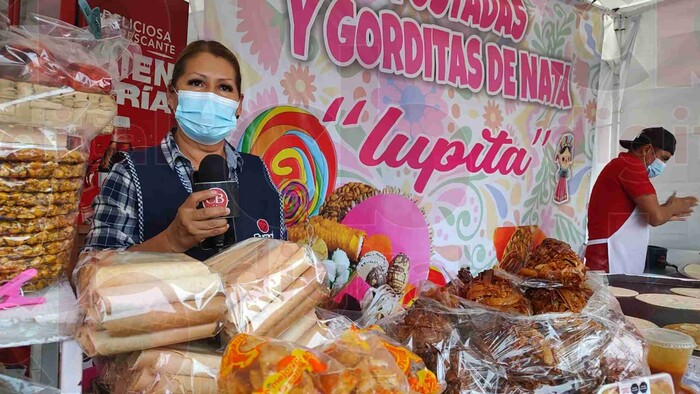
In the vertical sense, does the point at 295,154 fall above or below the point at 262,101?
below

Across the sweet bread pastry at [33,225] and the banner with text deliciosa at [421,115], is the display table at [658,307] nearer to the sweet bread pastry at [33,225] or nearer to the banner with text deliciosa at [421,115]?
the banner with text deliciosa at [421,115]

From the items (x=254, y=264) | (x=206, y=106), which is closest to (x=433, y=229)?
(x=206, y=106)

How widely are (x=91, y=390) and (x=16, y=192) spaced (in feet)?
1.10

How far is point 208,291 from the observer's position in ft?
2.22

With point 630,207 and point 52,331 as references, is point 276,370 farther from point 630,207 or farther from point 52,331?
point 630,207

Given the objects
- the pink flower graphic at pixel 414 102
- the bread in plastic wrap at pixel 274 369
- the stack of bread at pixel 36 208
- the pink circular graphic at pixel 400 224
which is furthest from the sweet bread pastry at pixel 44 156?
the pink flower graphic at pixel 414 102

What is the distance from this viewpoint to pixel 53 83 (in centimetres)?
83

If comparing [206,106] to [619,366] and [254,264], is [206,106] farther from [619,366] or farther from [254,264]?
[619,366]

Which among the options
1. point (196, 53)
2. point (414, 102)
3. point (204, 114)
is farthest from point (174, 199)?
point (414, 102)

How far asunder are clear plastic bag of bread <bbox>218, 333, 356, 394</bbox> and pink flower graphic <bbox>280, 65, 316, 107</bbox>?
151 cm

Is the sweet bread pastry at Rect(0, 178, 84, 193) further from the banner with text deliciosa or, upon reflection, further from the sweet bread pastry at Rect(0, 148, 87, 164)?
the banner with text deliciosa

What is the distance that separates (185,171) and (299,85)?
0.85 m

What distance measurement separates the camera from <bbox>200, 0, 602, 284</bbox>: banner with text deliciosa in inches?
78.7

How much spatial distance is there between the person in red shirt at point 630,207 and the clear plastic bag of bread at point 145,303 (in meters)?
2.76
